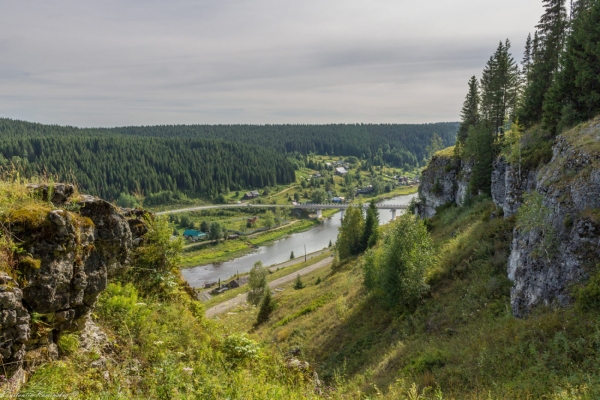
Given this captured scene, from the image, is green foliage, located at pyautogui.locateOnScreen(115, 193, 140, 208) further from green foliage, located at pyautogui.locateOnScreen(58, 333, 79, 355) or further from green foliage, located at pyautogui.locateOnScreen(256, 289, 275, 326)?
green foliage, located at pyautogui.locateOnScreen(256, 289, 275, 326)

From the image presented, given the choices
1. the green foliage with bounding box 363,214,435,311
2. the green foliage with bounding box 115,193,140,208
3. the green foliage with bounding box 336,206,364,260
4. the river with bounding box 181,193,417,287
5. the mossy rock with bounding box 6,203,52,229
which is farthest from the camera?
the river with bounding box 181,193,417,287

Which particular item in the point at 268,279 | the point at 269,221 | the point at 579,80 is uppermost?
the point at 579,80

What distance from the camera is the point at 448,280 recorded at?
22.9 metres

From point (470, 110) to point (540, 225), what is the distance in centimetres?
4162

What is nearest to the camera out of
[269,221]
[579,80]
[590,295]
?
[590,295]

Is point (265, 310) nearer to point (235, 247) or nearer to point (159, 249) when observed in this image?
point (159, 249)

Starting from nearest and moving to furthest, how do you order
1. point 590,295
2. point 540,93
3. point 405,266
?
point 590,295 < point 405,266 < point 540,93

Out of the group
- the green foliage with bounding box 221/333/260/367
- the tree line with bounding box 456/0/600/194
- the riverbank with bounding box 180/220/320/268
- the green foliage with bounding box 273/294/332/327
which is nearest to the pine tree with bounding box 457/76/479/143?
the tree line with bounding box 456/0/600/194

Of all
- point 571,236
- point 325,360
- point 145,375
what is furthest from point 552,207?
point 145,375

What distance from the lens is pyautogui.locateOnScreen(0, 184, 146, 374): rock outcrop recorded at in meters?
5.00

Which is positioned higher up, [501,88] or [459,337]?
[501,88]

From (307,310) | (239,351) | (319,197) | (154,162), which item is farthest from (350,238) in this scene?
(154,162)

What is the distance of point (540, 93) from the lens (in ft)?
107

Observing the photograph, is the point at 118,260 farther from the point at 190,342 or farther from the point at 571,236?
the point at 571,236
